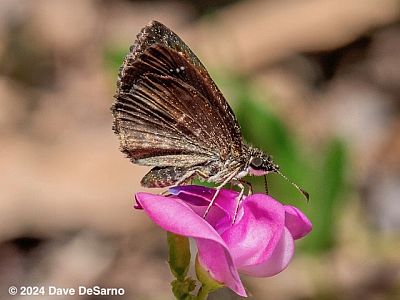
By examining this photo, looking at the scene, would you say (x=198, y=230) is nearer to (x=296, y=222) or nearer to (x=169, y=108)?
(x=296, y=222)

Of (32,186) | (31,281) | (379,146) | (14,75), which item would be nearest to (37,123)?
(14,75)

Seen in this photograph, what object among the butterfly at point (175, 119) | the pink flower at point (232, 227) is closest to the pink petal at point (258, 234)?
the pink flower at point (232, 227)

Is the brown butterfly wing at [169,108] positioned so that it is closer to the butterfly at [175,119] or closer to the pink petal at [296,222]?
the butterfly at [175,119]

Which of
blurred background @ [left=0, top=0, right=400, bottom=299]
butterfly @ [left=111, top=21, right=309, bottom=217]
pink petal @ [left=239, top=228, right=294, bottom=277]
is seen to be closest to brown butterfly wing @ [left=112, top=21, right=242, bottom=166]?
butterfly @ [left=111, top=21, right=309, bottom=217]

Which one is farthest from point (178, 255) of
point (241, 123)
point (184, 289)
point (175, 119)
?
point (241, 123)

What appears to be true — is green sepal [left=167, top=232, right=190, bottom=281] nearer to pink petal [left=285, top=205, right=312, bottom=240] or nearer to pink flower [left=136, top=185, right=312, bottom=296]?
pink flower [left=136, top=185, right=312, bottom=296]

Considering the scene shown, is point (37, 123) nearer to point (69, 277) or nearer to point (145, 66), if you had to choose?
point (69, 277)
